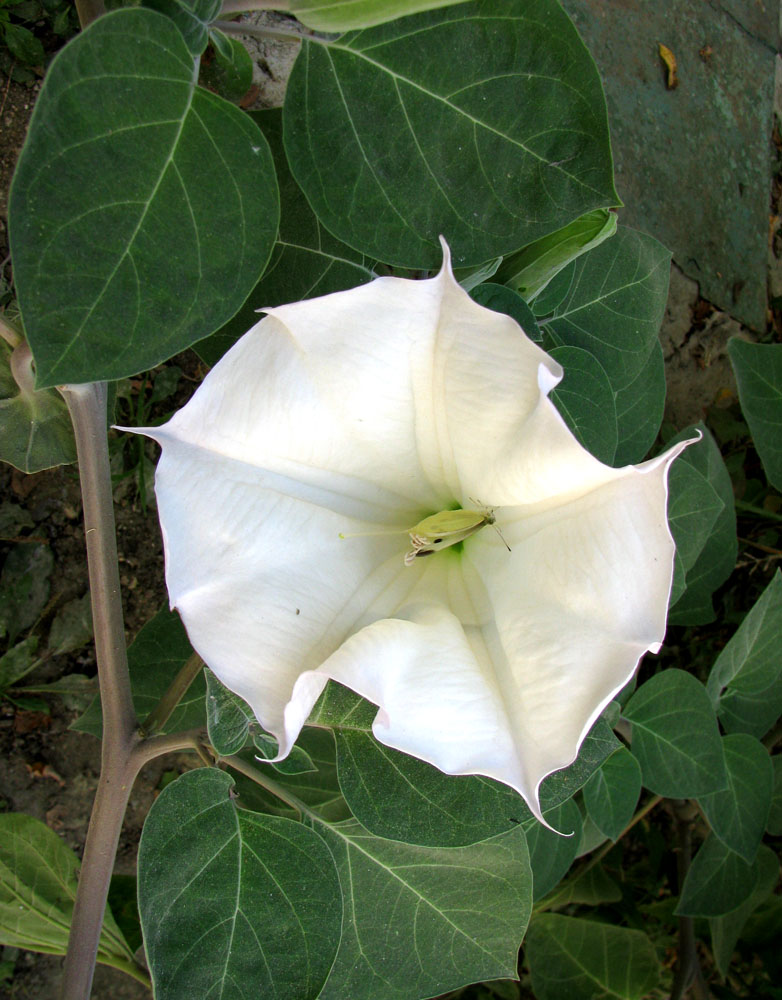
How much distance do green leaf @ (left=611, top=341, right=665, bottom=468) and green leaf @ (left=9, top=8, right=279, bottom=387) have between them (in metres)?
0.64

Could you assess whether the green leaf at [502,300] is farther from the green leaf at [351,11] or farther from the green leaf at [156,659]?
the green leaf at [156,659]

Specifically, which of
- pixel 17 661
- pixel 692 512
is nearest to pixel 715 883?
pixel 692 512

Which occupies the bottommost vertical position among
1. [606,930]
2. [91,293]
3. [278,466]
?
[606,930]

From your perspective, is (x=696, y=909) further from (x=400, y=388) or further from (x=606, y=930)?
(x=400, y=388)

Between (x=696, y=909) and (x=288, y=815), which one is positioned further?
(x=696, y=909)

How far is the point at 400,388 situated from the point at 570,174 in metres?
0.19

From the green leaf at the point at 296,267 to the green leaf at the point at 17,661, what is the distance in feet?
2.19

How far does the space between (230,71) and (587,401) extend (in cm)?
44

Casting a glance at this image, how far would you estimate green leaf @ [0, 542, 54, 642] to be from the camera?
1.25 meters

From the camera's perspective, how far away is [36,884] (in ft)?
3.53

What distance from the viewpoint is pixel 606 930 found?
1405mm

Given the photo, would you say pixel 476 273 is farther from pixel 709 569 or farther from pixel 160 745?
pixel 709 569

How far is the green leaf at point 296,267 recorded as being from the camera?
787mm

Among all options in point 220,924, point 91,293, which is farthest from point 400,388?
point 220,924
